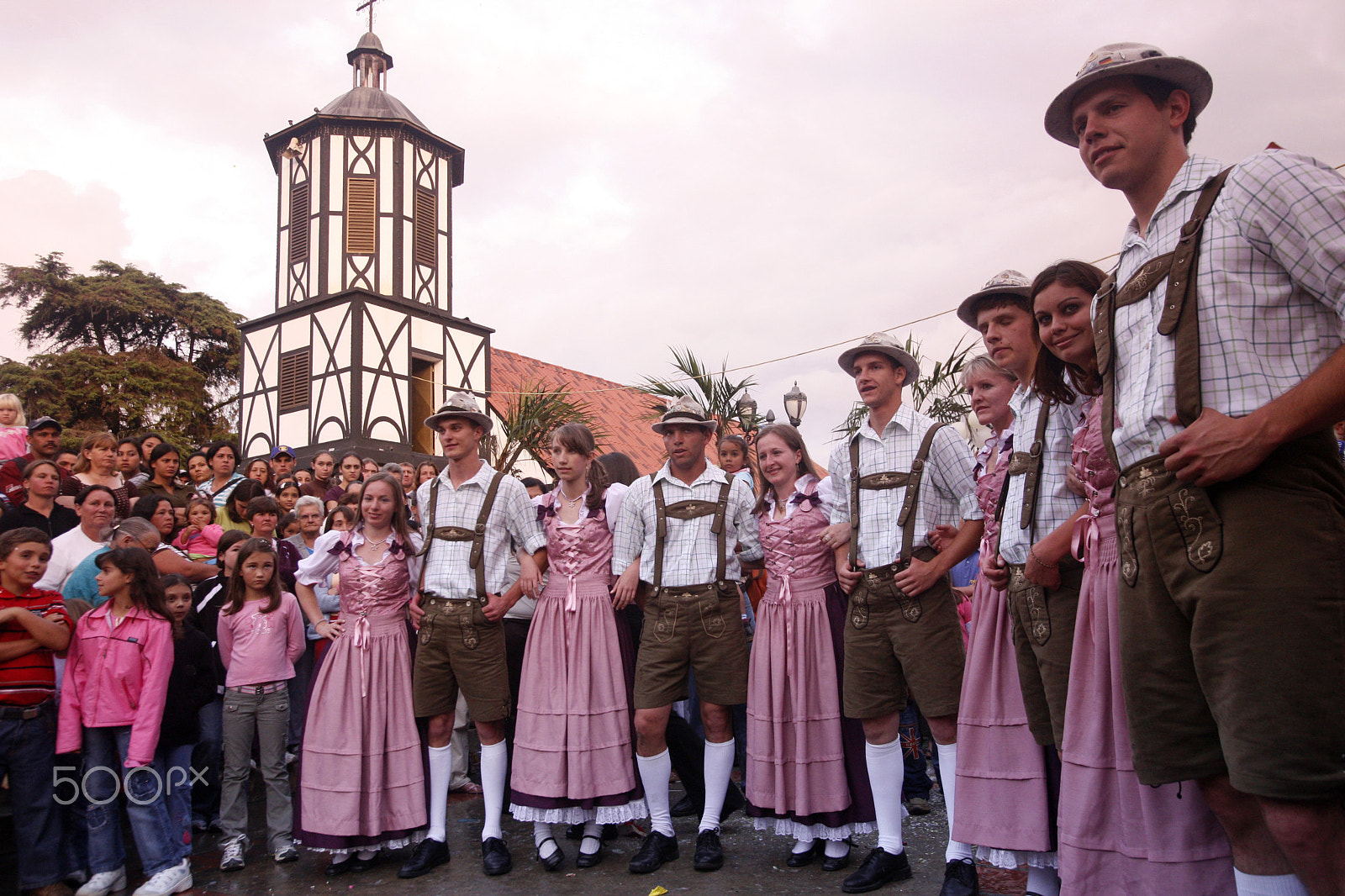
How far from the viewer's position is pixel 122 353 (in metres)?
31.1

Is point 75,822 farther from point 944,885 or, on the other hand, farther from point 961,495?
point 961,495

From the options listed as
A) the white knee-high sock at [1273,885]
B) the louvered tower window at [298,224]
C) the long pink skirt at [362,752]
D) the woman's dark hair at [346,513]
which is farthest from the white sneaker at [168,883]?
the louvered tower window at [298,224]

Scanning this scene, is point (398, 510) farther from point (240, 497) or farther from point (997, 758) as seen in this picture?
point (997, 758)

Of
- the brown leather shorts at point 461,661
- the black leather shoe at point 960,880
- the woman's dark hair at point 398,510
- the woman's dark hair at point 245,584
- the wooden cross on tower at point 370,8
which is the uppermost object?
the wooden cross on tower at point 370,8

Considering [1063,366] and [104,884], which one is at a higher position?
[1063,366]

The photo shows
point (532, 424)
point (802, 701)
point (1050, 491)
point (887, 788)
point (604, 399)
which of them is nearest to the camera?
point (1050, 491)

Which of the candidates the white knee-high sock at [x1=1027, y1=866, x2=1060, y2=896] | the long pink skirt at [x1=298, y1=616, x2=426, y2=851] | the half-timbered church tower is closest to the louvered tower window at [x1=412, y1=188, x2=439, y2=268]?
the half-timbered church tower

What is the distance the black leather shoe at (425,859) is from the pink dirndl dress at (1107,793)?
2.90 metres

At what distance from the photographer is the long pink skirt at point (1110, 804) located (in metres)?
2.39

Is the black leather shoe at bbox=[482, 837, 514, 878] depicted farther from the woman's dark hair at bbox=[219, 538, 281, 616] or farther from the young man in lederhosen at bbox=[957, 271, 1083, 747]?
the young man in lederhosen at bbox=[957, 271, 1083, 747]

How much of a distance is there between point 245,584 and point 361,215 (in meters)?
16.2

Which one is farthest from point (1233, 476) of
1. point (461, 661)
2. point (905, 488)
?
point (461, 661)

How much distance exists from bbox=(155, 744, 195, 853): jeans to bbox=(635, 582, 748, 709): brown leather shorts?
218cm

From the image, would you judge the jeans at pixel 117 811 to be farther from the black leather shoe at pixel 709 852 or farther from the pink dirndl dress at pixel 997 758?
the pink dirndl dress at pixel 997 758
